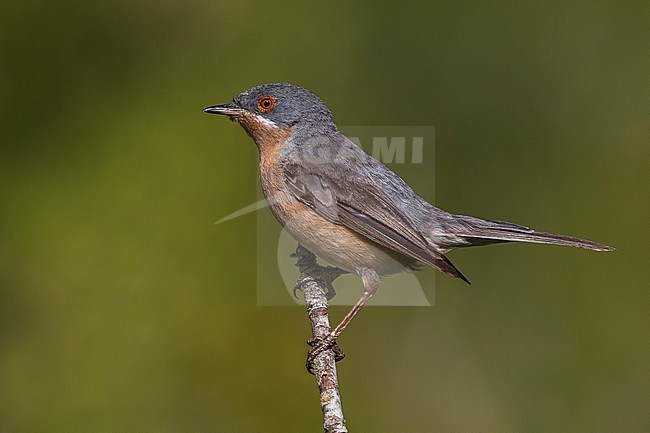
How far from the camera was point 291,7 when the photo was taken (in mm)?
7418

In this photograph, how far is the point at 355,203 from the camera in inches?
201

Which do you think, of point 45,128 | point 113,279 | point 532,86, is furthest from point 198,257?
point 532,86

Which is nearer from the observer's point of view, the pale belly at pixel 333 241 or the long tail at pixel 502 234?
the long tail at pixel 502 234

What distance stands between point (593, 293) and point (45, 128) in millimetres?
4638

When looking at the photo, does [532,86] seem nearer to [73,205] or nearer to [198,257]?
[198,257]

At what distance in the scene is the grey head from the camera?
17.9 ft

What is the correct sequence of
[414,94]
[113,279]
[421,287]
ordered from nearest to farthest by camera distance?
[113,279] → [421,287] → [414,94]

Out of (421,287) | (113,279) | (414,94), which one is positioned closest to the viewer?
(113,279)

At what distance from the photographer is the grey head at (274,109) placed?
545 cm

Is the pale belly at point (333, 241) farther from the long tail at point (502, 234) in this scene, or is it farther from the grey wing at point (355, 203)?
the long tail at point (502, 234)

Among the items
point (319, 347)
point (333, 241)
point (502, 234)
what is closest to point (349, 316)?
point (319, 347)

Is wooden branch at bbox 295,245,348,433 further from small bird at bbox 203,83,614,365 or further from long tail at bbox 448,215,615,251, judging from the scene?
long tail at bbox 448,215,615,251

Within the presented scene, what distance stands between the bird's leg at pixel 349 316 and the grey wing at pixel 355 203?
0.89ft

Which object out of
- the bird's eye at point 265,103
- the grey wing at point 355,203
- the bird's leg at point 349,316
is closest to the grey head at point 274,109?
the bird's eye at point 265,103
